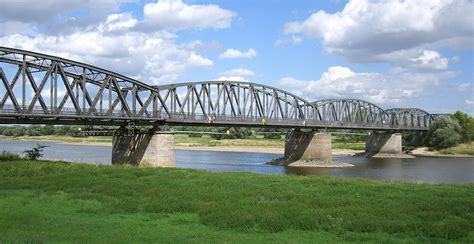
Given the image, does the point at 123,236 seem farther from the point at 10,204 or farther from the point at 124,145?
the point at 124,145

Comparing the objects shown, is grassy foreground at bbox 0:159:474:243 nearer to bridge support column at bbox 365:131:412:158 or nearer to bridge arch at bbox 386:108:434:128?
bridge support column at bbox 365:131:412:158

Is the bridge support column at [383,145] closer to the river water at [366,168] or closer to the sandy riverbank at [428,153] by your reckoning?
the sandy riverbank at [428,153]

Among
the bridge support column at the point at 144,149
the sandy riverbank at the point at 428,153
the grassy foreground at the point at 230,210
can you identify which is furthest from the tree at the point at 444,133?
the grassy foreground at the point at 230,210

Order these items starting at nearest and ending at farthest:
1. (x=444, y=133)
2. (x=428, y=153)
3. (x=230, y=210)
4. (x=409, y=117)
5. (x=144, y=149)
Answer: (x=230, y=210)
(x=144, y=149)
(x=428, y=153)
(x=444, y=133)
(x=409, y=117)

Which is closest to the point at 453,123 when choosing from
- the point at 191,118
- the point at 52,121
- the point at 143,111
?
the point at 191,118

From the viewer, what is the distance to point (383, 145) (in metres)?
144

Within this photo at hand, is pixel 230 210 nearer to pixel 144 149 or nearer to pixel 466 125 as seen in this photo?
pixel 144 149

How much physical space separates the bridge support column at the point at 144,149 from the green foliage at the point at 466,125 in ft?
358

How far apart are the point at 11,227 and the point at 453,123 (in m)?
152

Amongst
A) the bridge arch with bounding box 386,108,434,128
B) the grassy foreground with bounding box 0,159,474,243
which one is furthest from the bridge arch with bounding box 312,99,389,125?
the grassy foreground with bounding box 0,159,474,243

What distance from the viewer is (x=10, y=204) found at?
2145cm

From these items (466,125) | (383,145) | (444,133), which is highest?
(466,125)

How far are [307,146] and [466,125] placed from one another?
69297mm

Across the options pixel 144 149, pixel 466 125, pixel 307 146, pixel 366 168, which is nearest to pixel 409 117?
pixel 466 125
